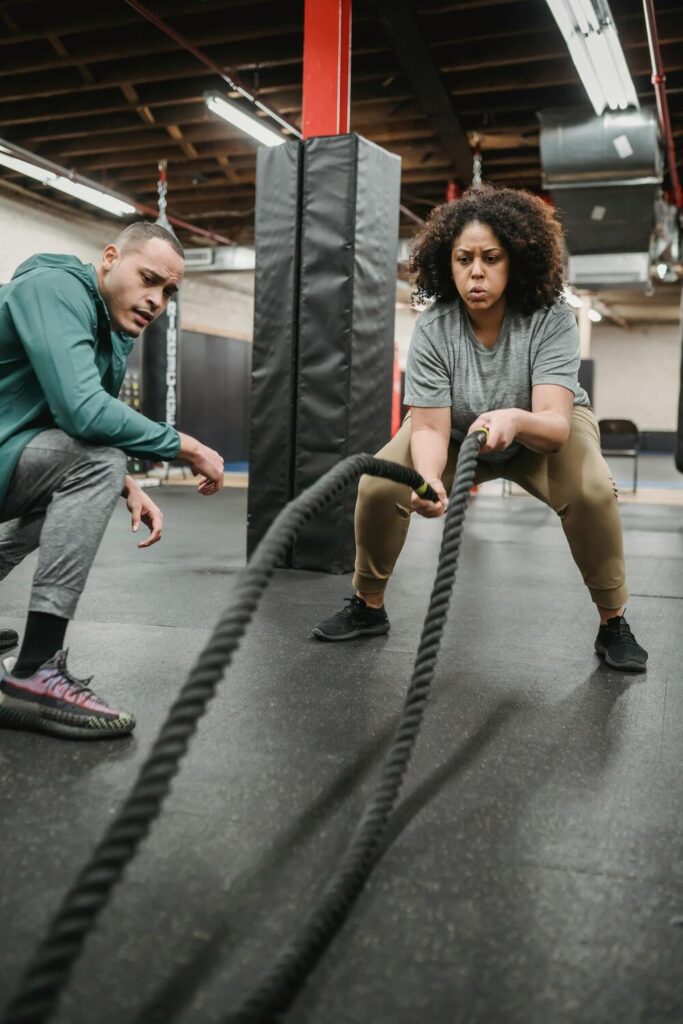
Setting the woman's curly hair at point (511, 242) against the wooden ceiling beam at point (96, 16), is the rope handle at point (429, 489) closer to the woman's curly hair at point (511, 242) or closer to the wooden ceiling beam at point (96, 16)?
the woman's curly hair at point (511, 242)

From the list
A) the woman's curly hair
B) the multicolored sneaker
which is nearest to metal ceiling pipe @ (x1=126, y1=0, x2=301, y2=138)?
the woman's curly hair

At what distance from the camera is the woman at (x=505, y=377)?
2002 millimetres

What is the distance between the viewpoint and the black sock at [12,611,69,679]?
159 cm

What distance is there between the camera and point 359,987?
0.85m

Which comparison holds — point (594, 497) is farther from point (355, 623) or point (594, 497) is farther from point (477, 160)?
point (477, 160)

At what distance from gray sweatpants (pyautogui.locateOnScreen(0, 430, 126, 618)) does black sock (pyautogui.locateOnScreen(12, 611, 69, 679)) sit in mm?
29

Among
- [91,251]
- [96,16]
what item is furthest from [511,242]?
[91,251]

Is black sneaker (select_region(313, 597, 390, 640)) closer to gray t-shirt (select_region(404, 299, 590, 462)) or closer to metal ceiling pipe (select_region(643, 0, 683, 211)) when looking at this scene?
gray t-shirt (select_region(404, 299, 590, 462))

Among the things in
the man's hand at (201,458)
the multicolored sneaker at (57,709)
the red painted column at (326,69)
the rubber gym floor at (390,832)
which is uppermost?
the red painted column at (326,69)

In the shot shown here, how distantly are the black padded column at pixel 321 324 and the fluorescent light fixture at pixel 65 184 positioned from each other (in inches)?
192

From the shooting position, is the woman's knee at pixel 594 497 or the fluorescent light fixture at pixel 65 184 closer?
the woman's knee at pixel 594 497

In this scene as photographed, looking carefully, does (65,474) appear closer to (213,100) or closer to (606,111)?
(213,100)

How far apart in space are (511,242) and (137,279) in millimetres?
887

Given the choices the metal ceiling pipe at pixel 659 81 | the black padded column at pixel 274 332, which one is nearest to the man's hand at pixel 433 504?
the black padded column at pixel 274 332
